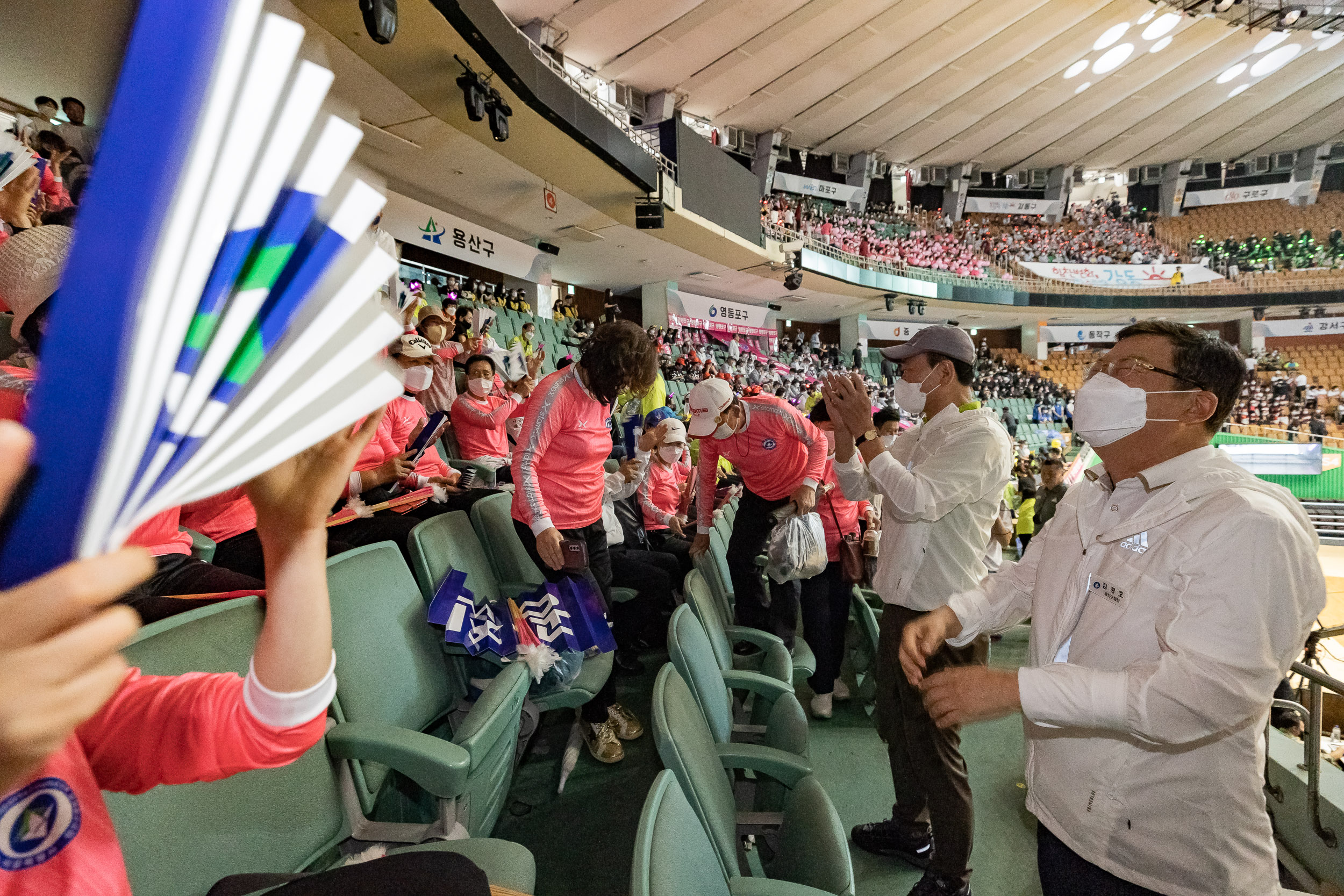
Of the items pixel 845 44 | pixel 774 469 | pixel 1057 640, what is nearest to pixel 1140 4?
pixel 845 44

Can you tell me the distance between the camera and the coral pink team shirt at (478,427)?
3.73 meters

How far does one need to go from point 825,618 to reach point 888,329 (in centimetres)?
1871

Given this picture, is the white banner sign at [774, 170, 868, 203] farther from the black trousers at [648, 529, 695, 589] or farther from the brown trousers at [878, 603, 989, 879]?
the brown trousers at [878, 603, 989, 879]

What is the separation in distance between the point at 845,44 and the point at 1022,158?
11068 millimetres

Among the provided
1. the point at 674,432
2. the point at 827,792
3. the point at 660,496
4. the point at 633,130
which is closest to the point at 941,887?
the point at 827,792

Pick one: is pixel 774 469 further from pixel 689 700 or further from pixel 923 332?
pixel 689 700

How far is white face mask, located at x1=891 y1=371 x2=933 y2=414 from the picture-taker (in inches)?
76.0

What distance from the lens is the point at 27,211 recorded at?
8.64 ft

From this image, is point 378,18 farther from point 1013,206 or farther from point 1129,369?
point 1013,206

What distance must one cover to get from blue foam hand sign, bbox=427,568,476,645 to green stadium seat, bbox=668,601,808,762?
565 millimetres

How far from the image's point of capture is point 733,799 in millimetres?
1433

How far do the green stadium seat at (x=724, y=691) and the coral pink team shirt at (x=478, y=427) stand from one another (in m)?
2.27

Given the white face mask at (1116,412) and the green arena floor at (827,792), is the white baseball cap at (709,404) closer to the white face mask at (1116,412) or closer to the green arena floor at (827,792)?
the green arena floor at (827,792)

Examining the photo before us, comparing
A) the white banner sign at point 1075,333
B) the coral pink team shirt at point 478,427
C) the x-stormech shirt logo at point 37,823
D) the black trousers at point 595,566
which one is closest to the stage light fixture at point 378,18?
the coral pink team shirt at point 478,427
